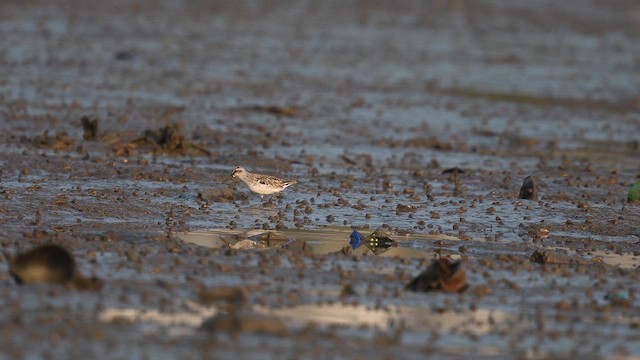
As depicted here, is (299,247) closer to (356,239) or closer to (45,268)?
(356,239)

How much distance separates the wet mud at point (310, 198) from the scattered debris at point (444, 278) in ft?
0.06

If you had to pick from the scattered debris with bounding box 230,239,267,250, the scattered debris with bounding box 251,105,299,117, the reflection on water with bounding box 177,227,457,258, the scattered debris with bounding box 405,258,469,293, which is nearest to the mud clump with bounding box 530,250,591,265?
the reflection on water with bounding box 177,227,457,258

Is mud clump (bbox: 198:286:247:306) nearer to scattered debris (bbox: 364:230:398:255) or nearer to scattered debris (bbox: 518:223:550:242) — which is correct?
scattered debris (bbox: 364:230:398:255)

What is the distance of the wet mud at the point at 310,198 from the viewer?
25.5ft

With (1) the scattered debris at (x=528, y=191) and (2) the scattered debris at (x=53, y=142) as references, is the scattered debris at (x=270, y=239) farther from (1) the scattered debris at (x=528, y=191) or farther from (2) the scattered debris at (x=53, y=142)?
(2) the scattered debris at (x=53, y=142)

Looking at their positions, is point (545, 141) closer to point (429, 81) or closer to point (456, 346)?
point (429, 81)

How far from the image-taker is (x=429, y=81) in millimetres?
22922

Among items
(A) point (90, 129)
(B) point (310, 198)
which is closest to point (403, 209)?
(B) point (310, 198)

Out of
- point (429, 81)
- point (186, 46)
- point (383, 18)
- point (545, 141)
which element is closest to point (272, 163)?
point (545, 141)

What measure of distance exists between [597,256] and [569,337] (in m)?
2.76

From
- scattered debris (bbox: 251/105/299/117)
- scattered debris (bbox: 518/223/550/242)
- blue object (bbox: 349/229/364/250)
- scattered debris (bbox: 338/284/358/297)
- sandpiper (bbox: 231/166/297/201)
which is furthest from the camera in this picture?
scattered debris (bbox: 251/105/299/117)

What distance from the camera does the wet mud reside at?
777 centimetres

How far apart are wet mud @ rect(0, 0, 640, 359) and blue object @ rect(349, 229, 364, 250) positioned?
0.07ft

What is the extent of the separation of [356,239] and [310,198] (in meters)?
1.94
